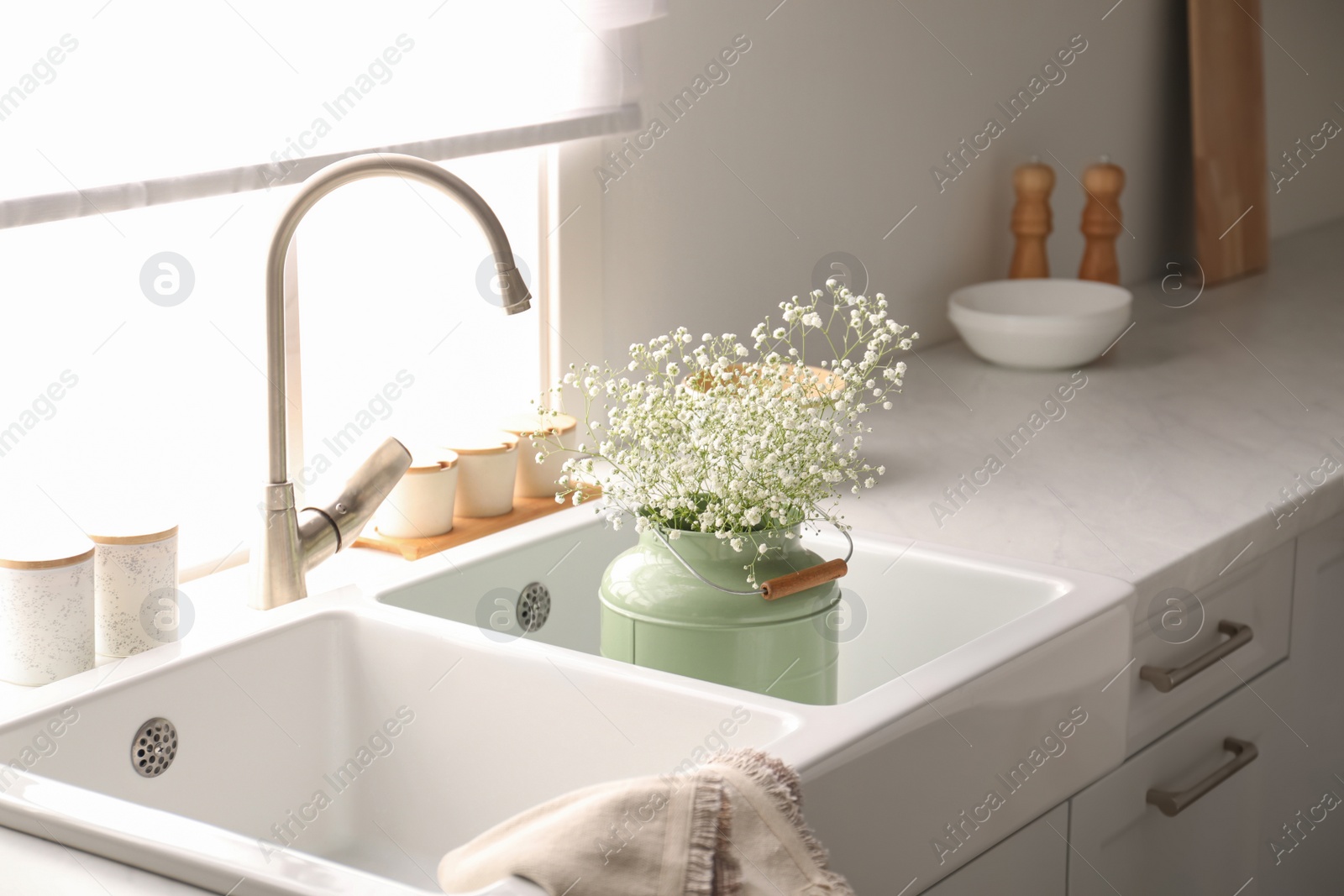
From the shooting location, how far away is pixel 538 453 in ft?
5.09

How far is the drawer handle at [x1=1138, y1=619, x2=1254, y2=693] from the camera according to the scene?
1.32 meters

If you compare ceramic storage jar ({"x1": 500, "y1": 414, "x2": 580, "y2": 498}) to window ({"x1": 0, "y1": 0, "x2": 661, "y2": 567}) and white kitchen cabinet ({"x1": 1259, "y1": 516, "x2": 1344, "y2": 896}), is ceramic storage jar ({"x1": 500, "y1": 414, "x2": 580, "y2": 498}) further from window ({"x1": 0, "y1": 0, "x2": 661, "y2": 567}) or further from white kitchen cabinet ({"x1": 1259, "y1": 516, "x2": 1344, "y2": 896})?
white kitchen cabinet ({"x1": 1259, "y1": 516, "x2": 1344, "y2": 896})

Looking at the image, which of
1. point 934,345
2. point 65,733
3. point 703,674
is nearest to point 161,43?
point 65,733

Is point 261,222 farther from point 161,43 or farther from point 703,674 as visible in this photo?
point 703,674

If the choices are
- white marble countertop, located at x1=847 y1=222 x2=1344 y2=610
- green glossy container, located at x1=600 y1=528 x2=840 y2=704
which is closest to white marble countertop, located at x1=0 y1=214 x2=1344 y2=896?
white marble countertop, located at x1=847 y1=222 x2=1344 y2=610

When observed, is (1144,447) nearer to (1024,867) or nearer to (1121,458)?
(1121,458)

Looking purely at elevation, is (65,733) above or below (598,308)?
below

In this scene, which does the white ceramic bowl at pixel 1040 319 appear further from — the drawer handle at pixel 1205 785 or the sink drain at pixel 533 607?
the sink drain at pixel 533 607

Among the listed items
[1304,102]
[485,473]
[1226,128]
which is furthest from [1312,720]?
[1304,102]

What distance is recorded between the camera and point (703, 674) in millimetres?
1115

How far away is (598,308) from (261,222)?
45 cm

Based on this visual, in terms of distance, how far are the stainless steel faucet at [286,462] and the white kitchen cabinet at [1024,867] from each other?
53 centimetres

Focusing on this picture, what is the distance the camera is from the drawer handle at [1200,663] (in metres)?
1.32

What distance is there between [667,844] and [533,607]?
59 cm
